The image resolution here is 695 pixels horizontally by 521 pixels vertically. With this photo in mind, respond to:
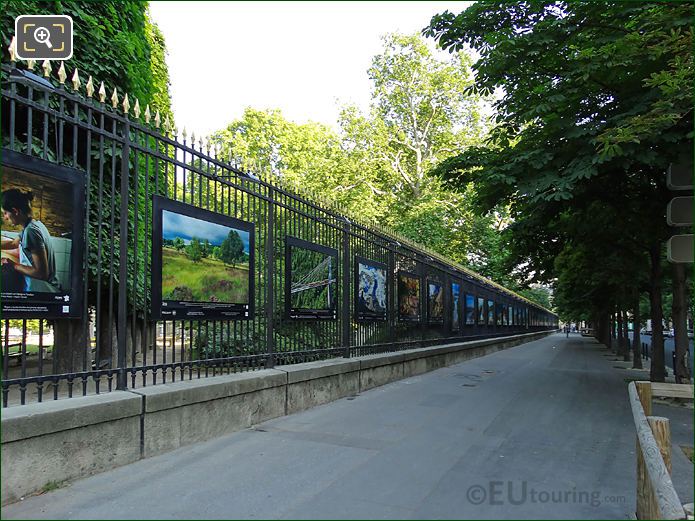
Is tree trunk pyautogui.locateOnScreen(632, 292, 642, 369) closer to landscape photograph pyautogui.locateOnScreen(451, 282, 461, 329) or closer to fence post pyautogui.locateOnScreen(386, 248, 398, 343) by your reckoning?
landscape photograph pyautogui.locateOnScreen(451, 282, 461, 329)

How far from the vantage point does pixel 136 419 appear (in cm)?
505

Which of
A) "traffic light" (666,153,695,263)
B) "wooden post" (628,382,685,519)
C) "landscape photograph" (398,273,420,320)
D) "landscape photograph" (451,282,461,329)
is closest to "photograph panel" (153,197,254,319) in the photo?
"wooden post" (628,382,685,519)

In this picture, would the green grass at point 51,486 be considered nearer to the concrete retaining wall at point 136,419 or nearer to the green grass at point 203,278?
the concrete retaining wall at point 136,419

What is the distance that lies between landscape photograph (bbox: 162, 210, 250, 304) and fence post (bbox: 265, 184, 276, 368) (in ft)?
2.15

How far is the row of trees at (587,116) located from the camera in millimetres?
7270

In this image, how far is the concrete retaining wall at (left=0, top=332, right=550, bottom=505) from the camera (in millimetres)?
4035

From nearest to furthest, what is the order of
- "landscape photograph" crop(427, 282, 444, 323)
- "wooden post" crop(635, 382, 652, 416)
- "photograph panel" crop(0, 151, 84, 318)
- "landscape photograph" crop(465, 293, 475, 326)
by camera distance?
"photograph panel" crop(0, 151, 84, 318) → "wooden post" crop(635, 382, 652, 416) → "landscape photograph" crop(427, 282, 444, 323) → "landscape photograph" crop(465, 293, 475, 326)

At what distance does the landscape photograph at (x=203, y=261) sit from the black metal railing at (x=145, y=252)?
0.25 metres

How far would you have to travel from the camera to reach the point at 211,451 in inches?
220

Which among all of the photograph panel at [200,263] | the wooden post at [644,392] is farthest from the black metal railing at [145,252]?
the wooden post at [644,392]

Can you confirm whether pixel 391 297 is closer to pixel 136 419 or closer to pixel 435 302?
pixel 435 302

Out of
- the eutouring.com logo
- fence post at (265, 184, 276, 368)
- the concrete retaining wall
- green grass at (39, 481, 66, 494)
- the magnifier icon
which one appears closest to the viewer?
the concrete retaining wall

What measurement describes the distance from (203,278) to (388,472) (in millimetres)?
3079

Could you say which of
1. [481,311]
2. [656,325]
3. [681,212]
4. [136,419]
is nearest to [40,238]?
[136,419]
